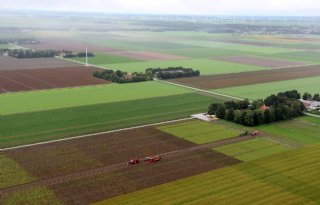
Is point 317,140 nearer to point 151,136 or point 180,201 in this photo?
point 151,136

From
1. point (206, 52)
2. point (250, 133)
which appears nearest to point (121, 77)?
point (250, 133)

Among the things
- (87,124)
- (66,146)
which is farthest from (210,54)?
(66,146)

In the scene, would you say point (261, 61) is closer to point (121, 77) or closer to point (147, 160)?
point (121, 77)

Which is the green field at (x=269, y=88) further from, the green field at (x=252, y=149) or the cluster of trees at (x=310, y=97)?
the green field at (x=252, y=149)

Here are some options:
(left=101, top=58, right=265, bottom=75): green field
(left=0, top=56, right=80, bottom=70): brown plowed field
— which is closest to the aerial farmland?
(left=101, top=58, right=265, bottom=75): green field

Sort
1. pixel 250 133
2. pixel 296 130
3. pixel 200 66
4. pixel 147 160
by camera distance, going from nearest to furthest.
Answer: pixel 147 160 → pixel 250 133 → pixel 296 130 → pixel 200 66


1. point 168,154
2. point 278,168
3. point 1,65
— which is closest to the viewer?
point 278,168

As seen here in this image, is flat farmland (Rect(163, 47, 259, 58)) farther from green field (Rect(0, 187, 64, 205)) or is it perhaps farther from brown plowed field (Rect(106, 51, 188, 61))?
green field (Rect(0, 187, 64, 205))
